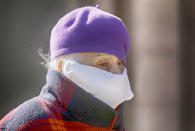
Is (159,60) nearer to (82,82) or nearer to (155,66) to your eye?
(155,66)

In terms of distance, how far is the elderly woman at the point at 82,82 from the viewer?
229 cm

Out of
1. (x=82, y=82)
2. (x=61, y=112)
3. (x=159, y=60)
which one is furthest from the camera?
(x=159, y=60)

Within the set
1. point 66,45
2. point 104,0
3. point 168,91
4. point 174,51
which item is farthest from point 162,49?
point 66,45

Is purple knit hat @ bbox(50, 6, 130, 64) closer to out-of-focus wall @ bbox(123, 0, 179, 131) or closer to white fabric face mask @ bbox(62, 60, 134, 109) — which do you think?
white fabric face mask @ bbox(62, 60, 134, 109)

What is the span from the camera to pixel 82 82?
2.45 metres

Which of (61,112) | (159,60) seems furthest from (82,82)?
(159,60)

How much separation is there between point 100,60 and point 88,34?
0.50 feet

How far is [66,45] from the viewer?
252 centimetres

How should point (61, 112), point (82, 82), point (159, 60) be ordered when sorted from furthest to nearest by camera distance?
point (159, 60)
point (82, 82)
point (61, 112)

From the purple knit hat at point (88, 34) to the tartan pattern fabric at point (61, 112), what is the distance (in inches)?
7.2

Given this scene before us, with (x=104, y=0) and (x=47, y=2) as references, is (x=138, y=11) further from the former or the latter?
(x=47, y=2)

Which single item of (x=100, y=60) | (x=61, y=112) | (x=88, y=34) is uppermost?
(x=88, y=34)

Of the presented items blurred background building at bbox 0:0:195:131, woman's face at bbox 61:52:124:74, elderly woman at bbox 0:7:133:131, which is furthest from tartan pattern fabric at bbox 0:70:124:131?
blurred background building at bbox 0:0:195:131

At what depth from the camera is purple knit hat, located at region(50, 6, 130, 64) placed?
2.51m
